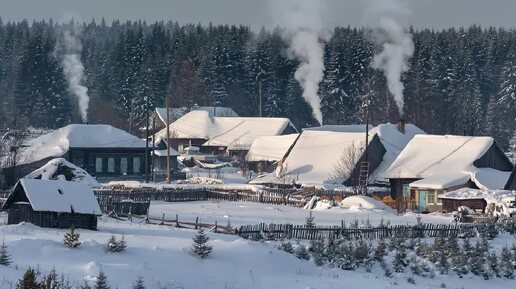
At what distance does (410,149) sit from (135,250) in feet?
121

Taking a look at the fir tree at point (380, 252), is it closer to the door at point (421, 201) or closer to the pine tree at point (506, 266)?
the pine tree at point (506, 266)

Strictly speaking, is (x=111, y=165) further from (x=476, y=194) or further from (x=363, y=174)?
(x=476, y=194)

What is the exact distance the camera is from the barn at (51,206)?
37.2 m

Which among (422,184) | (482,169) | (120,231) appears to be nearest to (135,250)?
(120,231)

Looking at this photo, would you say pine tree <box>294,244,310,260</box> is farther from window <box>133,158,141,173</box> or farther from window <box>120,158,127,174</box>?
window <box>133,158,141,173</box>

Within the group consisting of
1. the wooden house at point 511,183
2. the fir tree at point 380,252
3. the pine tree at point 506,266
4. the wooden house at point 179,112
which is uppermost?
the wooden house at point 179,112

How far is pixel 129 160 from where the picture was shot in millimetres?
77562

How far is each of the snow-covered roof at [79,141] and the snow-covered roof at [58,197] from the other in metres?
35.5

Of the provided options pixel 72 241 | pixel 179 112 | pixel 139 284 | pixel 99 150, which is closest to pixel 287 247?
pixel 72 241

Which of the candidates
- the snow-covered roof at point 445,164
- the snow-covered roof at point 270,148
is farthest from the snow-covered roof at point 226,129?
the snow-covered roof at point 445,164

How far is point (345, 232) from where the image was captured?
130ft

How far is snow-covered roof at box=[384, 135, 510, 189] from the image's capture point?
5806 cm

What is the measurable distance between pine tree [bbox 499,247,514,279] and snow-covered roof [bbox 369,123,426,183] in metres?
29.0

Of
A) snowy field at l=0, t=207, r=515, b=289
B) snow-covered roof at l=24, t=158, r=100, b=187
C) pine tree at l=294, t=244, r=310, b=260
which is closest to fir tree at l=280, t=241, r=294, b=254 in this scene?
pine tree at l=294, t=244, r=310, b=260
